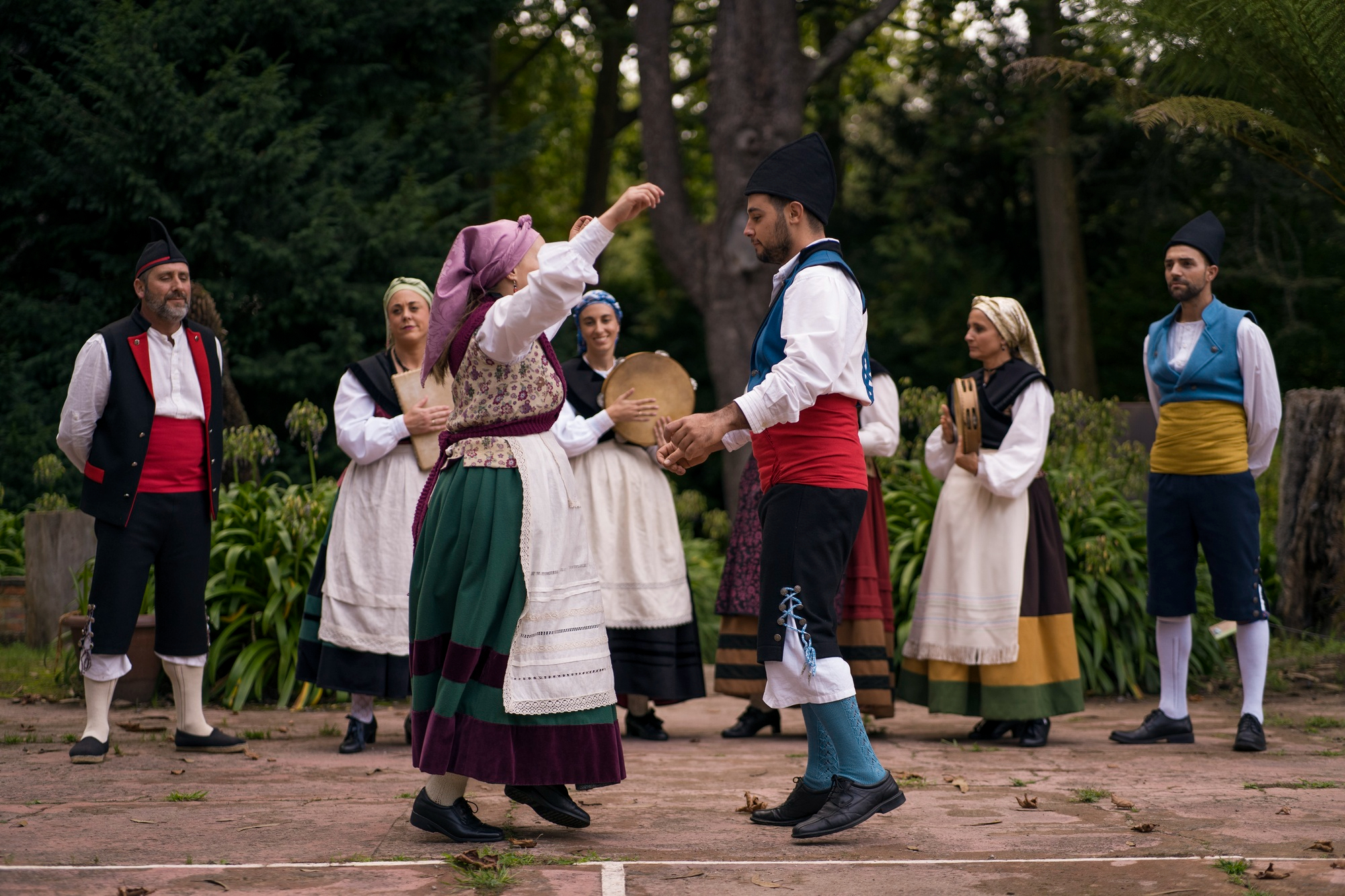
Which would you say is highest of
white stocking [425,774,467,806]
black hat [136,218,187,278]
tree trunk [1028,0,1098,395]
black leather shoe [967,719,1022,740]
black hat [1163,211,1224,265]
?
tree trunk [1028,0,1098,395]

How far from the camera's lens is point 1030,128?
13.3 meters

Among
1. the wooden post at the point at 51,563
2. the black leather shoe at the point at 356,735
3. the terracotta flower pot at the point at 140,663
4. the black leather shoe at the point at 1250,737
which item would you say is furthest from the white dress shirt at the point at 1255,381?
the wooden post at the point at 51,563

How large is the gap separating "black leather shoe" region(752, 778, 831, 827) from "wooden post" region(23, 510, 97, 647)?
5.48 meters

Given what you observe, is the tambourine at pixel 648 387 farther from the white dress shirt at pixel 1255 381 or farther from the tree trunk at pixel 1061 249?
the tree trunk at pixel 1061 249

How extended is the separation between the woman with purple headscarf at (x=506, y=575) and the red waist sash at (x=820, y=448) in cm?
68

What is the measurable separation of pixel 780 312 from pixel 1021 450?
87.6 inches

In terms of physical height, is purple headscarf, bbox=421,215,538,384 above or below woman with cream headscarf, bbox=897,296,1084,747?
above

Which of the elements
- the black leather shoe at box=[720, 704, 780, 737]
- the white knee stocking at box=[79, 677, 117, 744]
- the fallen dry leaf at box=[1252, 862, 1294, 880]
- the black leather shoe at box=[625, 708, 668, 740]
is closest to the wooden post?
the white knee stocking at box=[79, 677, 117, 744]

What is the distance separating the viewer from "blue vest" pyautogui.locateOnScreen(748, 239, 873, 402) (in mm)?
3945

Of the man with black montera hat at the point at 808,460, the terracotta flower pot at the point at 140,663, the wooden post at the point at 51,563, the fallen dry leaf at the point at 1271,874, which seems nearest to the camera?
the fallen dry leaf at the point at 1271,874

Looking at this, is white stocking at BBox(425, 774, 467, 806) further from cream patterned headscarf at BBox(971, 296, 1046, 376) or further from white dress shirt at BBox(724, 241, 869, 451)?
cream patterned headscarf at BBox(971, 296, 1046, 376)

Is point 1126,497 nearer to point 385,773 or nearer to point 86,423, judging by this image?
point 385,773

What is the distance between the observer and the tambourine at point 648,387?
19.2 feet

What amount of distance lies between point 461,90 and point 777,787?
974cm
